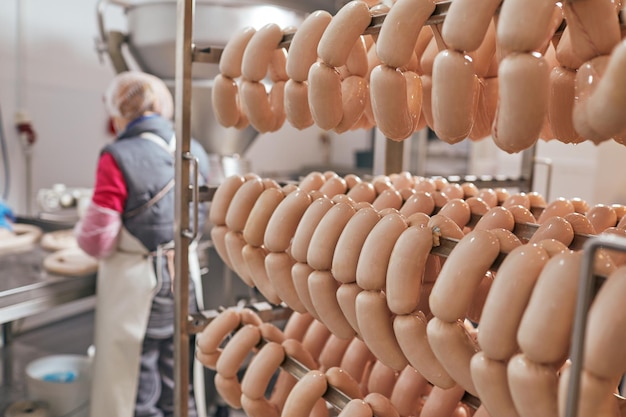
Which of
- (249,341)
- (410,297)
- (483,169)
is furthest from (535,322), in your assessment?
(483,169)

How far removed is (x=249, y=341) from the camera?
41.2 inches

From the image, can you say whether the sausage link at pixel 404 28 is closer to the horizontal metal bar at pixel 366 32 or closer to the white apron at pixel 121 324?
the horizontal metal bar at pixel 366 32

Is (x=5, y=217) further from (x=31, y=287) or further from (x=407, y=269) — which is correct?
(x=407, y=269)

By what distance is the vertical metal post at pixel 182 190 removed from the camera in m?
1.07

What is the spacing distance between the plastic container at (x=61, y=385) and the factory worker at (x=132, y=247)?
0.07 meters

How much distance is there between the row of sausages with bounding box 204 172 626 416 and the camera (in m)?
0.53

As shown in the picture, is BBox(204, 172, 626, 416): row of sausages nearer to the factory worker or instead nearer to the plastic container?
the factory worker

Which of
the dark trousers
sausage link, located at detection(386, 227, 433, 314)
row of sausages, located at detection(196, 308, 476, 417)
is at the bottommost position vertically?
the dark trousers

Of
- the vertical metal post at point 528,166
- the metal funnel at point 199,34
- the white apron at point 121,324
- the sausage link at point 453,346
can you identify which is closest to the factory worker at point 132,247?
the white apron at point 121,324

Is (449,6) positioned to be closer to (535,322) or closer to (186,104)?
(535,322)

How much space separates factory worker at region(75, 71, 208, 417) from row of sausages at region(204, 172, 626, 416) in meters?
0.78

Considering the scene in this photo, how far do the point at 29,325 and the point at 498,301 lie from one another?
2.93 m

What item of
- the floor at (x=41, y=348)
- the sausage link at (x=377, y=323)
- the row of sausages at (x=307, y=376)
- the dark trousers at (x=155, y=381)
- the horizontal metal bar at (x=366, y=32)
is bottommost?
the floor at (x=41, y=348)

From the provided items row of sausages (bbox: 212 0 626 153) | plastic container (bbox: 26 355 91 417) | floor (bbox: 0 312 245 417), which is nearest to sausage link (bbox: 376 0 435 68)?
row of sausages (bbox: 212 0 626 153)
